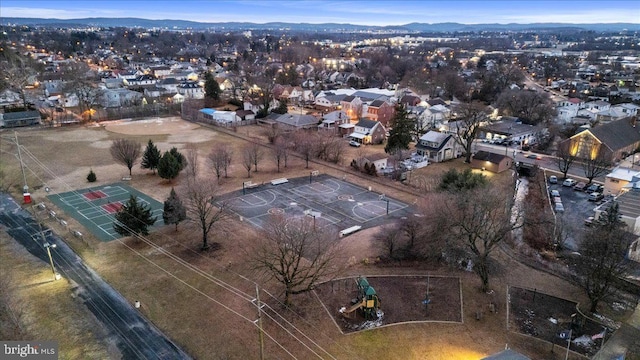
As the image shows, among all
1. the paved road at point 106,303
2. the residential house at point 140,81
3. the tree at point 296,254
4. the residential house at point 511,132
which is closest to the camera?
the paved road at point 106,303

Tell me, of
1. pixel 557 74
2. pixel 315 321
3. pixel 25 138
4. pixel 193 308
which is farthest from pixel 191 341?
pixel 557 74

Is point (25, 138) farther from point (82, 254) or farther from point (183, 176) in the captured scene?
point (82, 254)

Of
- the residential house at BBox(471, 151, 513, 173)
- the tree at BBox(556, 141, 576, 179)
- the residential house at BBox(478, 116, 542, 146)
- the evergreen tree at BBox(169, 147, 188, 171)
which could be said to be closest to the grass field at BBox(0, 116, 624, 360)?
the evergreen tree at BBox(169, 147, 188, 171)

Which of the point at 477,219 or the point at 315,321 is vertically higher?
the point at 477,219

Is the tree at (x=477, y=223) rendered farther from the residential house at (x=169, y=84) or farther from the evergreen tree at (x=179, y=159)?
the residential house at (x=169, y=84)

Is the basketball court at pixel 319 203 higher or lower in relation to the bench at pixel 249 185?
lower

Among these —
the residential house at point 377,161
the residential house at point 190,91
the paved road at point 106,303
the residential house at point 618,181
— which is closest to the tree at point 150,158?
the paved road at point 106,303

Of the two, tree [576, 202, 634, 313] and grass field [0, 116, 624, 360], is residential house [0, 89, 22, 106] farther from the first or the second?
tree [576, 202, 634, 313]
